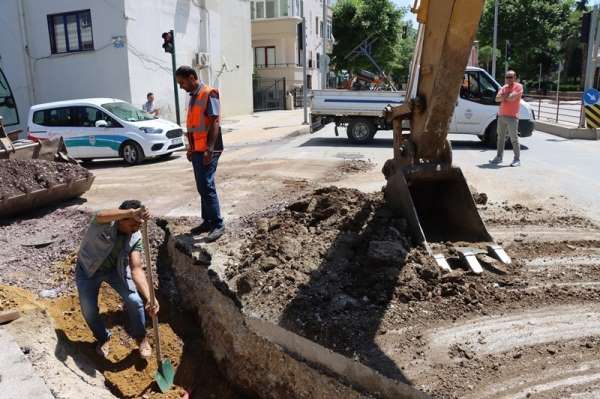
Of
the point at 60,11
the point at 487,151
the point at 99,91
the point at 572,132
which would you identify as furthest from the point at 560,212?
the point at 60,11

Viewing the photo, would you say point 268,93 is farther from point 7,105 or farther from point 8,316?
point 8,316

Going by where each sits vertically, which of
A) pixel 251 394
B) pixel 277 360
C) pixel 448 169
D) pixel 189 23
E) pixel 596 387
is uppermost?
pixel 189 23

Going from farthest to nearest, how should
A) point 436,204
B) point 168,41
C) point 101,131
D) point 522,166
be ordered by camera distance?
point 168,41, point 101,131, point 522,166, point 436,204

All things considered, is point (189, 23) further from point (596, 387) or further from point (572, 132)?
point (596, 387)

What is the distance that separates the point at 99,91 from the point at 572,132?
15931 millimetres

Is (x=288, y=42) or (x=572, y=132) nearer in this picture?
(x=572, y=132)

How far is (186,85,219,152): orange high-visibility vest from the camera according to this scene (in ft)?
17.7

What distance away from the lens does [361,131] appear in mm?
15070

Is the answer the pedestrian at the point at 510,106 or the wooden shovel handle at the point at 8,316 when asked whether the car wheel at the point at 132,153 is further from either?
the wooden shovel handle at the point at 8,316

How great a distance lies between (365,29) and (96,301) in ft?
132

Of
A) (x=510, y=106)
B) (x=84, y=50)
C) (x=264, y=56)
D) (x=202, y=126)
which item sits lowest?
A: (x=510, y=106)

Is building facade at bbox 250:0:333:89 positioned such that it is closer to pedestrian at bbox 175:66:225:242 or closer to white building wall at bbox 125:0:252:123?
white building wall at bbox 125:0:252:123

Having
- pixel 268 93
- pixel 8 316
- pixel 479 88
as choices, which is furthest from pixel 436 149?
pixel 268 93

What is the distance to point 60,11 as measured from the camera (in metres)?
18.6
